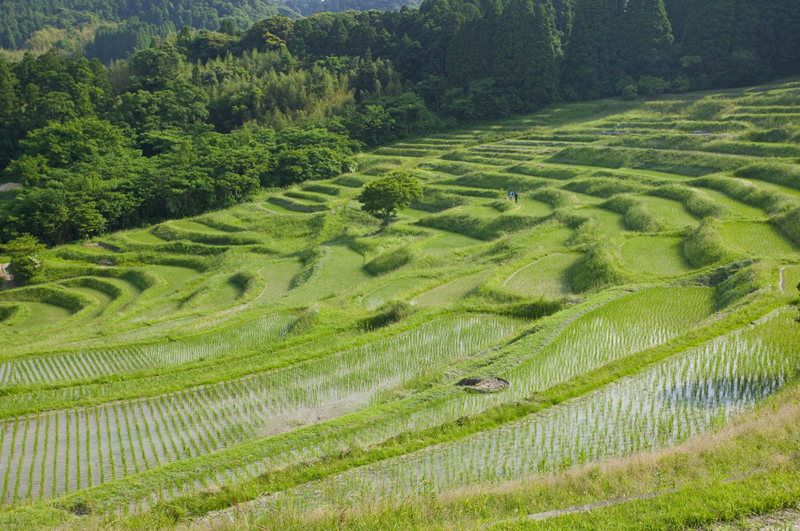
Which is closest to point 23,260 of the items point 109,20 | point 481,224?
point 481,224

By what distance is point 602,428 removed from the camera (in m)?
8.31

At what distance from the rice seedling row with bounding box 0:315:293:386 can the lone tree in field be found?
15562mm

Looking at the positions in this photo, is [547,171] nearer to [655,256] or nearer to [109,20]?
[655,256]

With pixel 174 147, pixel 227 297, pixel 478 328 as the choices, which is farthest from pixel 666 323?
pixel 174 147

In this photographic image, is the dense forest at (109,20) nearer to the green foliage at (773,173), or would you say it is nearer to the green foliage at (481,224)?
the green foliage at (481,224)

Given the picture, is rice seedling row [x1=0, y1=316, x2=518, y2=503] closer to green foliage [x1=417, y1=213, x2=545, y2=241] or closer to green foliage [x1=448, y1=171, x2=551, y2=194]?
green foliage [x1=417, y1=213, x2=545, y2=241]

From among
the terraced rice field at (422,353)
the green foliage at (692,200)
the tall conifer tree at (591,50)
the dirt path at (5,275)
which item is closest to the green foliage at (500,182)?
the terraced rice field at (422,353)

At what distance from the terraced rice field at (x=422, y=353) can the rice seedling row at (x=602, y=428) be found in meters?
0.04

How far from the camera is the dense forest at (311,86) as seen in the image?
43.1 meters

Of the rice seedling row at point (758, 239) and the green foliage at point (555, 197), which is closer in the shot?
the rice seedling row at point (758, 239)

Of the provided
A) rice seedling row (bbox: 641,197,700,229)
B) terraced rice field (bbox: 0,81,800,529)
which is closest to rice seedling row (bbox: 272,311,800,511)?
terraced rice field (bbox: 0,81,800,529)

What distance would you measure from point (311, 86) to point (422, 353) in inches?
2234

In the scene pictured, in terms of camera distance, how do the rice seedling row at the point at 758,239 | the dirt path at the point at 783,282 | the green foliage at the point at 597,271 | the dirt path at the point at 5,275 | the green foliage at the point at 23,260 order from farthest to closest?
1. the dirt path at the point at 5,275
2. the green foliage at the point at 23,260
3. the rice seedling row at the point at 758,239
4. the green foliage at the point at 597,271
5. the dirt path at the point at 783,282

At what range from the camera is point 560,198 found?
90.7 ft
